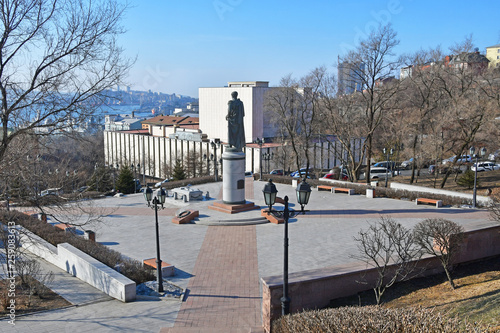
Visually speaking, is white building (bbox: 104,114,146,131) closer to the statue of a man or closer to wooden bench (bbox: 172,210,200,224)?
the statue of a man

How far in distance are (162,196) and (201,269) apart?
7.99ft

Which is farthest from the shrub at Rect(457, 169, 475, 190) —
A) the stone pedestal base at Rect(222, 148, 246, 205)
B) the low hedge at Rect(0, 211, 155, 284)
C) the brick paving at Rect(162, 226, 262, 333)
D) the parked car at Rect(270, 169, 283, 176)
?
the low hedge at Rect(0, 211, 155, 284)

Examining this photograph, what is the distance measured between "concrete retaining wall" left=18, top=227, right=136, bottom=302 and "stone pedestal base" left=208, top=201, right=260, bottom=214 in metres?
7.26

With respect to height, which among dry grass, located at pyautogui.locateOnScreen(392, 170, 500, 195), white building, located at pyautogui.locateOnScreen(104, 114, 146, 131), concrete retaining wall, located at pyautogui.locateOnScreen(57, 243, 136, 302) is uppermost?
white building, located at pyautogui.locateOnScreen(104, 114, 146, 131)

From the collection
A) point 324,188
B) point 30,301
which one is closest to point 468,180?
point 324,188

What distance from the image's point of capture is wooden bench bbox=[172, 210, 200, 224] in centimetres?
1702

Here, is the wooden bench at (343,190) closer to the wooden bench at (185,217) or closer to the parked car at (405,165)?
the wooden bench at (185,217)

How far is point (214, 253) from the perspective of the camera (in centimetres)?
1330

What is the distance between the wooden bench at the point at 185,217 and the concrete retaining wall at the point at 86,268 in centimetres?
522

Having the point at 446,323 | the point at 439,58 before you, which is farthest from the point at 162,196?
the point at 439,58

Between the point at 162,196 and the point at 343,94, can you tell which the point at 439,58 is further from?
the point at 162,196

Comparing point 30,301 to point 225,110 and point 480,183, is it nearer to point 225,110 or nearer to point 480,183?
point 480,183

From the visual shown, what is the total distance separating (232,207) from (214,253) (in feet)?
15.9

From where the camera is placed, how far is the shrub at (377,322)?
5.26m
